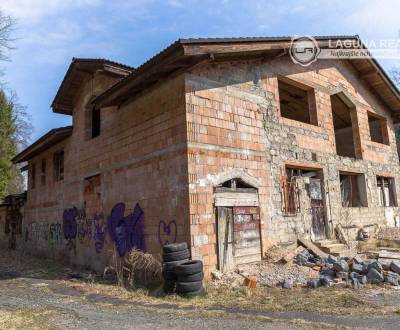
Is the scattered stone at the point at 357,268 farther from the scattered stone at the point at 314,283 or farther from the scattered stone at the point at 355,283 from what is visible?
the scattered stone at the point at 314,283

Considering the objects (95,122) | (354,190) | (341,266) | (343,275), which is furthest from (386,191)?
(95,122)

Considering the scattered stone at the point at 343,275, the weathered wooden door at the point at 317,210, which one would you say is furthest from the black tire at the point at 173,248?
the weathered wooden door at the point at 317,210

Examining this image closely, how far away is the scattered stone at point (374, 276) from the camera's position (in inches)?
318

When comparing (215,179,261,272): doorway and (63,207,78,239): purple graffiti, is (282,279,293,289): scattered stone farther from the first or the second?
(63,207,78,239): purple graffiti

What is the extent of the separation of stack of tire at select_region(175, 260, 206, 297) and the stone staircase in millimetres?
4713

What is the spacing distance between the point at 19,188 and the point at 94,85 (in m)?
28.3

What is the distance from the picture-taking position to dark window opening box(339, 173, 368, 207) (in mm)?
13820

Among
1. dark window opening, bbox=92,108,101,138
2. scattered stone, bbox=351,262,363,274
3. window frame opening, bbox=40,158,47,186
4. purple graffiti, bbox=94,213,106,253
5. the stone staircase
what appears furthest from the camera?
window frame opening, bbox=40,158,47,186

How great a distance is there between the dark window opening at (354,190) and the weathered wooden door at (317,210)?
2.41 meters

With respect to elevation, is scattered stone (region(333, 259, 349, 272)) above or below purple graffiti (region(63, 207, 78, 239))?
below

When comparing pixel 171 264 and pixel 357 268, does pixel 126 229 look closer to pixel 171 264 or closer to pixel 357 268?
pixel 171 264

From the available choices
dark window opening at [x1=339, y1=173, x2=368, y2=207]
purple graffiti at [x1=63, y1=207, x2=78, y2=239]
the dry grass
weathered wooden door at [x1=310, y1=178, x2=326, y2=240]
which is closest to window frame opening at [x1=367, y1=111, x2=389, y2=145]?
dark window opening at [x1=339, y1=173, x2=368, y2=207]

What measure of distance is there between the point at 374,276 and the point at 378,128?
10927mm

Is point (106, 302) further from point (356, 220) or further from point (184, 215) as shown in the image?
point (356, 220)
